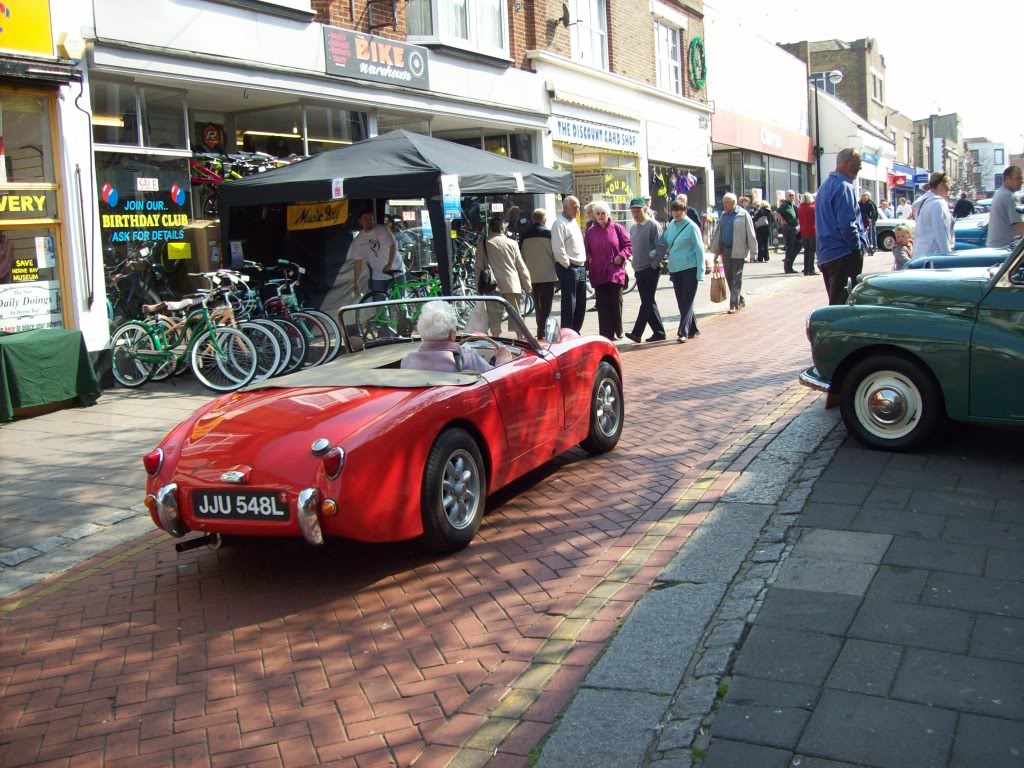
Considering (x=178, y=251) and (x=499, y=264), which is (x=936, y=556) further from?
(x=178, y=251)

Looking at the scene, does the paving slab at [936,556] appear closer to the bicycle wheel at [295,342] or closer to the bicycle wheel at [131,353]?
the bicycle wheel at [295,342]

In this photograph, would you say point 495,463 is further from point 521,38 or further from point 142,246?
point 521,38

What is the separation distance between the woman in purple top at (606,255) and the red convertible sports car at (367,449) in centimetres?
615

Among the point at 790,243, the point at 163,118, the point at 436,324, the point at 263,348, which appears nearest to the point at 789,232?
the point at 790,243

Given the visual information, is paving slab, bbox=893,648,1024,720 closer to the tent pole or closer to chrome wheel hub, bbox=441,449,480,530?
chrome wheel hub, bbox=441,449,480,530

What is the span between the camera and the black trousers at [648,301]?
41.0 feet

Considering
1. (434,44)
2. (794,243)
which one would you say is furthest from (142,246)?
(794,243)

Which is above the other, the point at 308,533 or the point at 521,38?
the point at 521,38

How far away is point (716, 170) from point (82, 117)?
26661 mm

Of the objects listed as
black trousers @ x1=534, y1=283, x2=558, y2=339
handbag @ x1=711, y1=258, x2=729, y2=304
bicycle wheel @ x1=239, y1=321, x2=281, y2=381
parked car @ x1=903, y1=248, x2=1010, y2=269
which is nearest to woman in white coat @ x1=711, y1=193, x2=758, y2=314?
handbag @ x1=711, y1=258, x2=729, y2=304

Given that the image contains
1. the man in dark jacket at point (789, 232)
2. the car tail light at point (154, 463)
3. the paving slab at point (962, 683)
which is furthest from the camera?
the man in dark jacket at point (789, 232)

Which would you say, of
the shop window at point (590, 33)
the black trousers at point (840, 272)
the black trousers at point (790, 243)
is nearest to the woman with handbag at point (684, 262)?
the black trousers at point (840, 272)

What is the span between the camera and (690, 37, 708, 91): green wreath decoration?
91.3 feet

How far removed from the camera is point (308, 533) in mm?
4555
